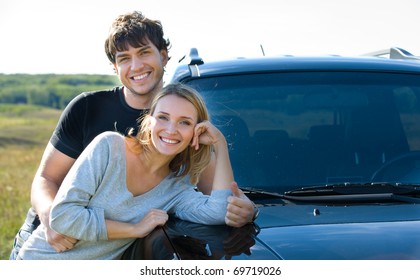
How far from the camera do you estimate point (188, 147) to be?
3.33 metres

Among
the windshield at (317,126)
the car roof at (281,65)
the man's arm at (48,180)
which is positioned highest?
the car roof at (281,65)

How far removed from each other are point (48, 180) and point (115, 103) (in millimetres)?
494

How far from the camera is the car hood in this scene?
2539 millimetres

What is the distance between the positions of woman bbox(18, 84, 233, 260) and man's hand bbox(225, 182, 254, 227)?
6 cm

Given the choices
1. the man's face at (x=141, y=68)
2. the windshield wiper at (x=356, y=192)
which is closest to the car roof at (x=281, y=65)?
the man's face at (x=141, y=68)

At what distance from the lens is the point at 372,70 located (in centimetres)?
402

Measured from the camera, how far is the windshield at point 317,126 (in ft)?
11.7

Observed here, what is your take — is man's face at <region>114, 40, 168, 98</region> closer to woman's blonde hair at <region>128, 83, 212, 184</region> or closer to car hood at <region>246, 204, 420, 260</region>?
woman's blonde hair at <region>128, 83, 212, 184</region>

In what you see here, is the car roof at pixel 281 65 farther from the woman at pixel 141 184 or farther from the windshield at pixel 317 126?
the woman at pixel 141 184

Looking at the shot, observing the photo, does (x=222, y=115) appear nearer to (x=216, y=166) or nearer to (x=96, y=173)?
(x=216, y=166)

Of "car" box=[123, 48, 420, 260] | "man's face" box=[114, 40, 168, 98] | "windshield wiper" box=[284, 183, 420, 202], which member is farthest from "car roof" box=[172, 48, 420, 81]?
"windshield wiper" box=[284, 183, 420, 202]

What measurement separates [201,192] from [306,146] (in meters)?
0.59

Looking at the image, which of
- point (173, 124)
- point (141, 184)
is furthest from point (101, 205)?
point (173, 124)

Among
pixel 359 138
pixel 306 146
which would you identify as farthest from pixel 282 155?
pixel 359 138
